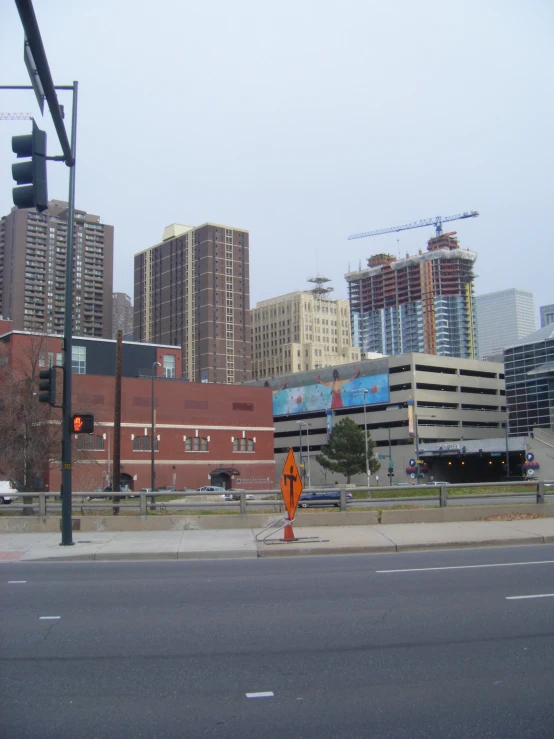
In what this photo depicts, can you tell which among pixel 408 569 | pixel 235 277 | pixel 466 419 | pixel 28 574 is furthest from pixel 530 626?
pixel 235 277

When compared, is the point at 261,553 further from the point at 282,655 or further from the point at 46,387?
the point at 282,655

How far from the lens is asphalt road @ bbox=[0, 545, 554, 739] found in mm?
5820

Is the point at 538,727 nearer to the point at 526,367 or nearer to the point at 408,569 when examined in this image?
the point at 408,569

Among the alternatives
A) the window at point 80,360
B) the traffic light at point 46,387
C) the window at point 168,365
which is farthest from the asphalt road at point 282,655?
the window at point 168,365

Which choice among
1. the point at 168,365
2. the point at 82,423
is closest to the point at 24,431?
the point at 82,423

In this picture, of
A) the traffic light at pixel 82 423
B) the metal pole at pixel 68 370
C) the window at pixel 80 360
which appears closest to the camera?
the metal pole at pixel 68 370

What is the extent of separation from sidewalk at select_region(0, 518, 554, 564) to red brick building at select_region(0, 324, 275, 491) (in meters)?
48.6

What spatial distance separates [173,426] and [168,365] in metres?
17.0

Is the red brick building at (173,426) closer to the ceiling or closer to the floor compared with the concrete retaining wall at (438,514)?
closer to the ceiling

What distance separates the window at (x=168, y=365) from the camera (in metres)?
92.9

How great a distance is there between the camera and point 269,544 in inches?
660

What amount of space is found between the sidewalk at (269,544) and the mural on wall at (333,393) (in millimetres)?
93363

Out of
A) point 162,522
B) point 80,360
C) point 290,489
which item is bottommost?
point 162,522

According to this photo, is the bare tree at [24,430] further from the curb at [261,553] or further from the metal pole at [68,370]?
the curb at [261,553]
